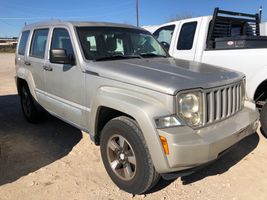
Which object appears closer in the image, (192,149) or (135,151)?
(192,149)

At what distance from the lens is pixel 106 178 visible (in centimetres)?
392

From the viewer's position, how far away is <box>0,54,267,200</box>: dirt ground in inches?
139

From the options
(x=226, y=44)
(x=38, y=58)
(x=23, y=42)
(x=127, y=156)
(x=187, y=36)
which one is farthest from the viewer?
(x=187, y=36)

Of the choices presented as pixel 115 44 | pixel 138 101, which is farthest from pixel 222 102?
pixel 115 44

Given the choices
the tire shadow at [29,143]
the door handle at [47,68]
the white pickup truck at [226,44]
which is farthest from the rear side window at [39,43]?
the white pickup truck at [226,44]

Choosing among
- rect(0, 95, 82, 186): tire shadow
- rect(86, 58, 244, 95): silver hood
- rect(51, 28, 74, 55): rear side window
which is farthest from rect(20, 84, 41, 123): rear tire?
rect(86, 58, 244, 95): silver hood

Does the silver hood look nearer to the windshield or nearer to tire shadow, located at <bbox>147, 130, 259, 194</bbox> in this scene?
the windshield

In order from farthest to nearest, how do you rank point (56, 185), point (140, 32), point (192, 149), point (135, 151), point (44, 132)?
1. point (44, 132)
2. point (140, 32)
3. point (56, 185)
4. point (135, 151)
5. point (192, 149)

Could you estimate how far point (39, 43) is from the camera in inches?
213

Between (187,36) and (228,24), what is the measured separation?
0.88 meters

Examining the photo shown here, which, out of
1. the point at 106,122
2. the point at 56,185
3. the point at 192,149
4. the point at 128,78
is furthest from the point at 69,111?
the point at 192,149

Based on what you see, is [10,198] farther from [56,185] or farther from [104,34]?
[104,34]

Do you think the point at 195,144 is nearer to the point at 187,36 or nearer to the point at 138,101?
the point at 138,101

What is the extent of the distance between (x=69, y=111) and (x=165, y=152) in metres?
1.95
